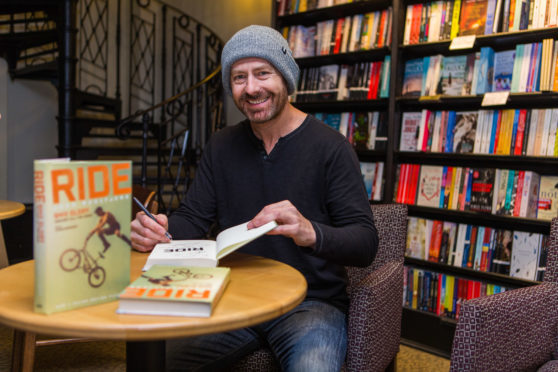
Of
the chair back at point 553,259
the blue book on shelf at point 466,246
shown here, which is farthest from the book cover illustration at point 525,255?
the chair back at point 553,259

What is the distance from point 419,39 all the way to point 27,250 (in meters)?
3.28

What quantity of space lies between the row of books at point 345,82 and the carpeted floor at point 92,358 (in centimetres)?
142

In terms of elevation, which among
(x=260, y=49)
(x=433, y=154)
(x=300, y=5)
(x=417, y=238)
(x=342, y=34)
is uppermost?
(x=300, y=5)

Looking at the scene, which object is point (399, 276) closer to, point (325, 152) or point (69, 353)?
point (325, 152)

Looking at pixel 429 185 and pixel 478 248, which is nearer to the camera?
pixel 478 248

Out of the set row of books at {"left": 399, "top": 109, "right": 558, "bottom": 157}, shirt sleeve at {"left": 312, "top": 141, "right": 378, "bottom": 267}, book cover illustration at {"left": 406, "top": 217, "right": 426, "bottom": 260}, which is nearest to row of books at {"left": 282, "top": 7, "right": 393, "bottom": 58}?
row of books at {"left": 399, "top": 109, "right": 558, "bottom": 157}

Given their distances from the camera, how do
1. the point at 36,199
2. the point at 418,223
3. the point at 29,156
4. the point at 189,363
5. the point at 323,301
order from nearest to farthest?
the point at 36,199 < the point at 189,363 < the point at 323,301 < the point at 418,223 < the point at 29,156

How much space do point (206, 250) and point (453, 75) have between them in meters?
1.93

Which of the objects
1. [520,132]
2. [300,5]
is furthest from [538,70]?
[300,5]

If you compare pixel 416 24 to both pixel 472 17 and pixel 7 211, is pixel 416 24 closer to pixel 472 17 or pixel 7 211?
pixel 472 17

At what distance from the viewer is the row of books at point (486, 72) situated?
7.16 ft

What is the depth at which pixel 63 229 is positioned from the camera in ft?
2.29

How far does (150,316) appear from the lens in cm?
73

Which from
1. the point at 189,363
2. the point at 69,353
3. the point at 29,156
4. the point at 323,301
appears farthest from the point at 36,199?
the point at 29,156
